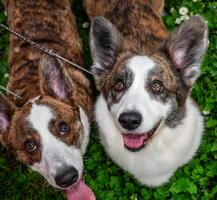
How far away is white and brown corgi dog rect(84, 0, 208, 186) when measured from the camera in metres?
4.09

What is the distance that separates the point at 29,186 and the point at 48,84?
5.30ft

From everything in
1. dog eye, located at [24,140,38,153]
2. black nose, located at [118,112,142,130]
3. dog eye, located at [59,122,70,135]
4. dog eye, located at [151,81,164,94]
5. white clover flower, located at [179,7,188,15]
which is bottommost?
dog eye, located at [24,140,38,153]

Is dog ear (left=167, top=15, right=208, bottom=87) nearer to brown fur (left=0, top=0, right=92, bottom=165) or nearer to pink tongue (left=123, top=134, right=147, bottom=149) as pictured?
pink tongue (left=123, top=134, right=147, bottom=149)

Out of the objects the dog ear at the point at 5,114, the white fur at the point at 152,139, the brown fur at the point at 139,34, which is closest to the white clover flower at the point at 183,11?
the brown fur at the point at 139,34

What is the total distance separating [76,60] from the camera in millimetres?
5320

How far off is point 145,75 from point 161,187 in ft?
5.30

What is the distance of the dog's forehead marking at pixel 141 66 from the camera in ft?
13.5

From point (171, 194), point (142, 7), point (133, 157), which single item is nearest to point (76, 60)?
point (142, 7)

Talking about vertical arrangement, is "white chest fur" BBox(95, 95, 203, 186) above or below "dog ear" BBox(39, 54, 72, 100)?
below

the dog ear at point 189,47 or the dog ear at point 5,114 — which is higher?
the dog ear at point 189,47

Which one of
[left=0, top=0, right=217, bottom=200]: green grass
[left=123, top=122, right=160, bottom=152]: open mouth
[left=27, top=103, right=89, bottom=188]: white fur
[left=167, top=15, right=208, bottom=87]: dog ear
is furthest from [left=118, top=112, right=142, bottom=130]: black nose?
[left=0, top=0, right=217, bottom=200]: green grass

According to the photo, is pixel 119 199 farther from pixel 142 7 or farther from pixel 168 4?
pixel 168 4

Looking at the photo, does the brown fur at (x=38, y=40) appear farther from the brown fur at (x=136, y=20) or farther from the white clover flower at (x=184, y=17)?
the white clover flower at (x=184, y=17)

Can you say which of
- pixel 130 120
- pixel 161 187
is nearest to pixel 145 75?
pixel 130 120
